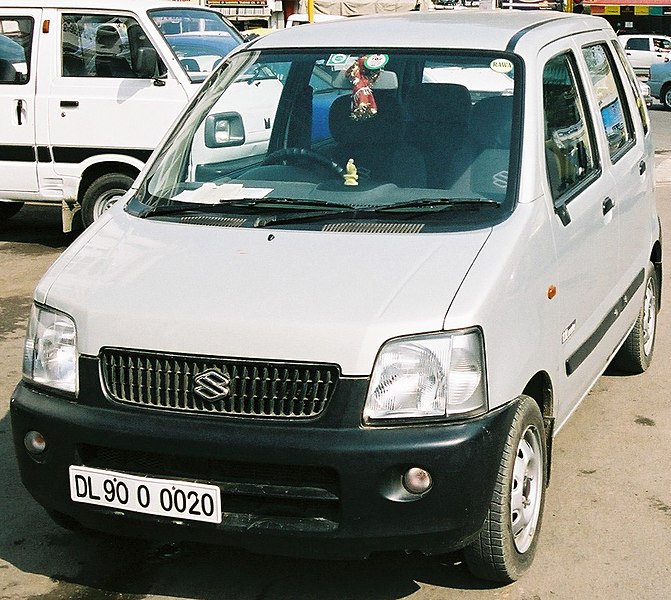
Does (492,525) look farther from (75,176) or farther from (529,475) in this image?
(75,176)

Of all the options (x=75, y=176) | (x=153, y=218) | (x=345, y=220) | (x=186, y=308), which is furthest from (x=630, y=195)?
(x=75, y=176)

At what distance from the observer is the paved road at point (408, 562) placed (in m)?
3.92

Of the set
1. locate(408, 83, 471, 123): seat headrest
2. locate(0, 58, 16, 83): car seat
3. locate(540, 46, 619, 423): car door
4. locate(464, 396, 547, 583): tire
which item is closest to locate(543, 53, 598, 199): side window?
locate(540, 46, 619, 423): car door

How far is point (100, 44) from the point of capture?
9.45 meters

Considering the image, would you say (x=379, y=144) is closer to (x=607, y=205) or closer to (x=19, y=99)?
(x=607, y=205)

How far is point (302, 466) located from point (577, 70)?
237cm

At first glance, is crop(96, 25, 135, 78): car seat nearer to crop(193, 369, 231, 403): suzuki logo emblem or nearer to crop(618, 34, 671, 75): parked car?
crop(193, 369, 231, 403): suzuki logo emblem

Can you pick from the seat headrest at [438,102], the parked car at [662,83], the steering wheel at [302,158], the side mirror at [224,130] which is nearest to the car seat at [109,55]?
the side mirror at [224,130]

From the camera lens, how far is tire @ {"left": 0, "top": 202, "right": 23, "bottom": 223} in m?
10.9

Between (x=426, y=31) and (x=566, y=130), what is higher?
(x=426, y=31)

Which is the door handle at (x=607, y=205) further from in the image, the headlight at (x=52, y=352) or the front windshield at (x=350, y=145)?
the headlight at (x=52, y=352)

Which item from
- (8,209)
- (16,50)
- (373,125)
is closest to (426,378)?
(373,125)

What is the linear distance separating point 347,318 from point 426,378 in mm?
282

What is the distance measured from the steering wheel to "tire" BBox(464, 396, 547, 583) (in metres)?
1.19
